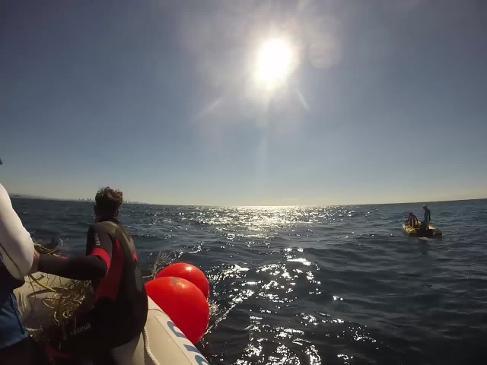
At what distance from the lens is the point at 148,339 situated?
3.55 m

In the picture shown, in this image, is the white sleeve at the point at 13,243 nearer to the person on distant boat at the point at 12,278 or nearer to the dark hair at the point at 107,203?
the person on distant boat at the point at 12,278

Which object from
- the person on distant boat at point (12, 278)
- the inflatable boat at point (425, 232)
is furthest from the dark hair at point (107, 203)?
the inflatable boat at point (425, 232)

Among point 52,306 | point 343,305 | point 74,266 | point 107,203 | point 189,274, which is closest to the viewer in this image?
point 74,266

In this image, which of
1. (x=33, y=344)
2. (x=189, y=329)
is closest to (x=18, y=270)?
(x=33, y=344)

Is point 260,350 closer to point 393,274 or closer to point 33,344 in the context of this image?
point 33,344

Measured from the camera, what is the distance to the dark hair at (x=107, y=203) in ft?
11.5

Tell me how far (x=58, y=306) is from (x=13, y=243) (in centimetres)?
197

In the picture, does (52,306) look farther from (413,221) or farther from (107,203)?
(413,221)

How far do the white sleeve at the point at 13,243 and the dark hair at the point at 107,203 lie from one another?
1.37m

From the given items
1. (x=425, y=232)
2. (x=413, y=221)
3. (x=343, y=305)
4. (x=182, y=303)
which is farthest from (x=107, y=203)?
(x=413, y=221)

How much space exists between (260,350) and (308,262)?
26.0 ft

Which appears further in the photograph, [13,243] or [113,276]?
[113,276]

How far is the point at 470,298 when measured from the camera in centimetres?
868

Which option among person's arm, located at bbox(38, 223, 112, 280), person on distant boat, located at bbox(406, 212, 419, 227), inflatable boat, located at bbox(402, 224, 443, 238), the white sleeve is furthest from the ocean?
person on distant boat, located at bbox(406, 212, 419, 227)
